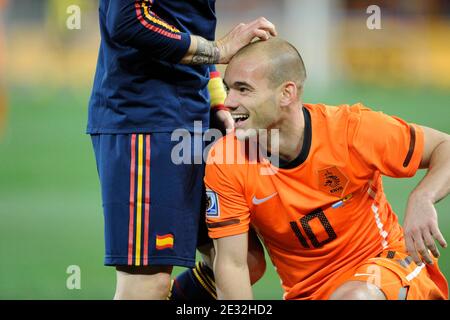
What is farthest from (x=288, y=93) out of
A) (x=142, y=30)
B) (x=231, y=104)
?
(x=142, y=30)

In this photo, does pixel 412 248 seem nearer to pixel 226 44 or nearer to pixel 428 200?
pixel 428 200

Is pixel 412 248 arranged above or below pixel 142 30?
below

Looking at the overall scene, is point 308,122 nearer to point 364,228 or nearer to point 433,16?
point 364,228

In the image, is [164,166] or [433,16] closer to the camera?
[164,166]

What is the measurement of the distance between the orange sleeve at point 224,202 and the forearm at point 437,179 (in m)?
0.84

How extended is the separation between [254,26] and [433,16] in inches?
910

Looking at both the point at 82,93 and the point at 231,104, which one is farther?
the point at 82,93

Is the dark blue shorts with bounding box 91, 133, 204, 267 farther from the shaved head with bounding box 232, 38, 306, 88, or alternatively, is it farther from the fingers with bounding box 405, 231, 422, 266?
the fingers with bounding box 405, 231, 422, 266

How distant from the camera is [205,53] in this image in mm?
4234

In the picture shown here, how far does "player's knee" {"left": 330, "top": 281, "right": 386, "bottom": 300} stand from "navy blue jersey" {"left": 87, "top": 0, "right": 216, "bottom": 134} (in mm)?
1091

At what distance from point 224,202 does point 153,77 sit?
0.71m

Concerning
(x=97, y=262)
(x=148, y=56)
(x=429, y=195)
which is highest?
(x=148, y=56)
